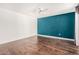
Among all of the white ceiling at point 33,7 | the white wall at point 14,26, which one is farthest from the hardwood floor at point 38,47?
the white ceiling at point 33,7

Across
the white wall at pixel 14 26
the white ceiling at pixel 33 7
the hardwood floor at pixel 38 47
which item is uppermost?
the white ceiling at pixel 33 7

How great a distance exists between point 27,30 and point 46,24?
1.07ft

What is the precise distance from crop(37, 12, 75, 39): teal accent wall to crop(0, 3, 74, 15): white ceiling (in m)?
0.11

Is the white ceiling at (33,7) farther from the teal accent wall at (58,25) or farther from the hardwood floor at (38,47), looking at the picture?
the hardwood floor at (38,47)

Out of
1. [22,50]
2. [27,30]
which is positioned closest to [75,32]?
[27,30]

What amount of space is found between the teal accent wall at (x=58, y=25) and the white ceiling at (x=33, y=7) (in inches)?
4.5

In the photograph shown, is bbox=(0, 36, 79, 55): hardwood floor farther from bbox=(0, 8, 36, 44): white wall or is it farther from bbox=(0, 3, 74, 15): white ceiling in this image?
bbox=(0, 3, 74, 15): white ceiling

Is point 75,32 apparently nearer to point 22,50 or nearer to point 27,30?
point 27,30

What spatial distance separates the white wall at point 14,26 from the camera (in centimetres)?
150

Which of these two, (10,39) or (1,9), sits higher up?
(1,9)

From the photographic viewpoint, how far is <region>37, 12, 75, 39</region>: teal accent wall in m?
1.55
